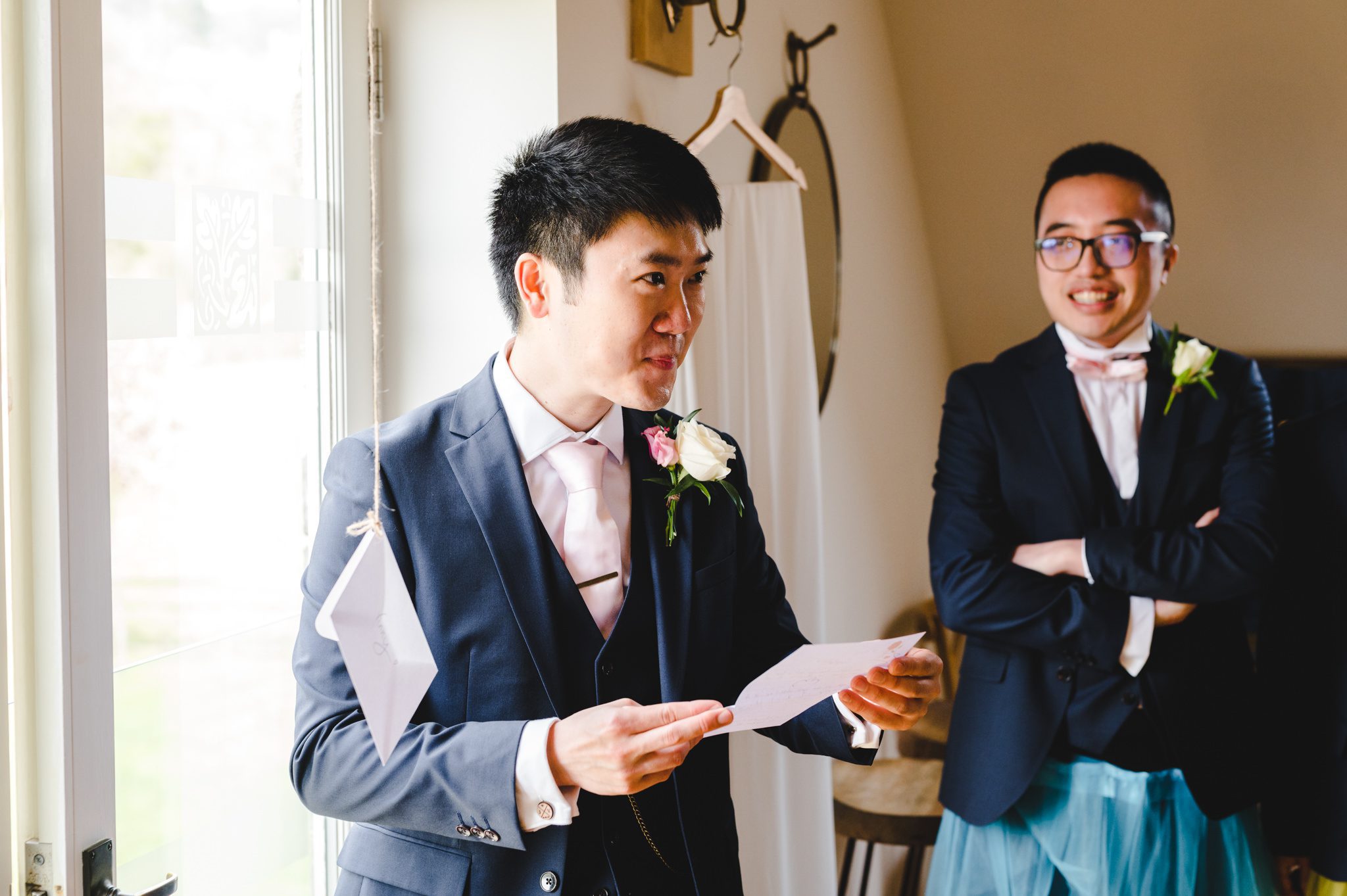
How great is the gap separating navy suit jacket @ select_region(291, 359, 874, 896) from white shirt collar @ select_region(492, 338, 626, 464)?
21 mm

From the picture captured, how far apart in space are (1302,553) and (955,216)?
6.10ft

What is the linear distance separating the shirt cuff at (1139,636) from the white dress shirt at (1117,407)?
8.4 inches

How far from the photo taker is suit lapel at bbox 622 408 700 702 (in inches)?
51.0

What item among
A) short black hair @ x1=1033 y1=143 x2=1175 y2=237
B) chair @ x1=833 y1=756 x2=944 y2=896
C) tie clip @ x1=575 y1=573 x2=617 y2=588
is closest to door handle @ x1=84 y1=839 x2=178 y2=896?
tie clip @ x1=575 y1=573 x2=617 y2=588

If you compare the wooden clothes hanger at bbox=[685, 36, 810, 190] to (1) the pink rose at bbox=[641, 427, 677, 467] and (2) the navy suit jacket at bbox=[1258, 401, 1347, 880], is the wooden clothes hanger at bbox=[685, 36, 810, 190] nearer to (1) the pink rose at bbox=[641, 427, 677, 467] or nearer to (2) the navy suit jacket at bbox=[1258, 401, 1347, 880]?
(1) the pink rose at bbox=[641, 427, 677, 467]

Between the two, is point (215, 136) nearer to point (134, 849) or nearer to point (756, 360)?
point (134, 849)

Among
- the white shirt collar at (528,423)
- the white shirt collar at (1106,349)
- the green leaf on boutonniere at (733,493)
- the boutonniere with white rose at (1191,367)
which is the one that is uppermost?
the white shirt collar at (1106,349)

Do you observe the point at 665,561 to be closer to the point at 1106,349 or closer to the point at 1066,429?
the point at 1066,429

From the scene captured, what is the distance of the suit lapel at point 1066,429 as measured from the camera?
6.93ft

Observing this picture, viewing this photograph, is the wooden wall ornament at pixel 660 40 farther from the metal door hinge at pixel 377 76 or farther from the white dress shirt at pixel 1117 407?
the white dress shirt at pixel 1117 407

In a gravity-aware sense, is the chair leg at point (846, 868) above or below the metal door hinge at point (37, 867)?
below

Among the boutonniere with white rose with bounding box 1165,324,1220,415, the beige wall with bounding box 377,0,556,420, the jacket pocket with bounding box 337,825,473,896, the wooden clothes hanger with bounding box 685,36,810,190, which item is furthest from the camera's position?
the boutonniere with white rose with bounding box 1165,324,1220,415

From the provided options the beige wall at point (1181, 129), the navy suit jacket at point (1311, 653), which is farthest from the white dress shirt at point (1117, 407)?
the beige wall at point (1181, 129)

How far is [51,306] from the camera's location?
1.12 metres
